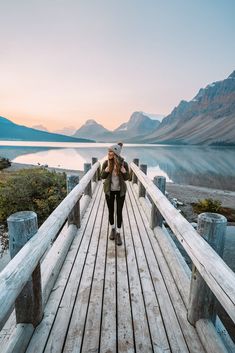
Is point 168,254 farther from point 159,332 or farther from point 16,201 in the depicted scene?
point 16,201

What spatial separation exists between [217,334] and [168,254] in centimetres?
166

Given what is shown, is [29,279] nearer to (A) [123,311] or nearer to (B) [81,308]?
(B) [81,308]

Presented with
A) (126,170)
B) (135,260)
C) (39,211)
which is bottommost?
(39,211)

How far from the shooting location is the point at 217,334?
2213 mm

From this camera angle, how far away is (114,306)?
2.75 m

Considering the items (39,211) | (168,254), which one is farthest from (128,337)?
(39,211)

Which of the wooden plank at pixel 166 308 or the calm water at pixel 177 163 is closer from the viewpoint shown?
the wooden plank at pixel 166 308

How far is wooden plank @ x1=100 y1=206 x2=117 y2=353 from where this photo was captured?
2219 millimetres

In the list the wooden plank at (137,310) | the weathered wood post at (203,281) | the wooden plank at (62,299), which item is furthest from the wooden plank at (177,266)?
the wooden plank at (62,299)

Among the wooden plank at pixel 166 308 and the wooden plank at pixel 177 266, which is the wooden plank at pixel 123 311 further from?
Answer: the wooden plank at pixel 177 266

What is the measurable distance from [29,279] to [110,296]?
1059 mm

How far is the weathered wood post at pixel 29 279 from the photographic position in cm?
205

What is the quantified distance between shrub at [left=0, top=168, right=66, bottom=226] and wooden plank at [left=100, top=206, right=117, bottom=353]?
20.4 feet

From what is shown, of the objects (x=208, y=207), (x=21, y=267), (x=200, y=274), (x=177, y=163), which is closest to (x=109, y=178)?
(x=200, y=274)
